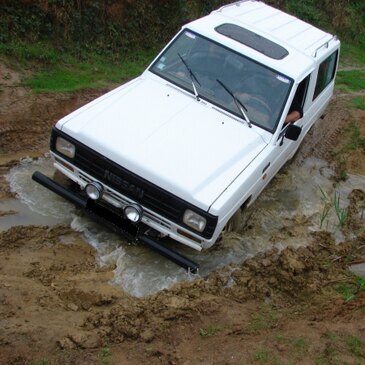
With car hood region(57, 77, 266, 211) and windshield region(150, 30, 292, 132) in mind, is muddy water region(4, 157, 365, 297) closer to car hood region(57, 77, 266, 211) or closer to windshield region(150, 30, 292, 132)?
car hood region(57, 77, 266, 211)

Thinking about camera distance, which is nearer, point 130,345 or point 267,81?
point 130,345

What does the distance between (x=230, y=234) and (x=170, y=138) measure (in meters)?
1.52

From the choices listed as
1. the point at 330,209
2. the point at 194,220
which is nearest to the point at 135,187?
the point at 194,220

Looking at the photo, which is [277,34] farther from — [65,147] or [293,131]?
[65,147]

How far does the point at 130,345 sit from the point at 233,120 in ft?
8.59

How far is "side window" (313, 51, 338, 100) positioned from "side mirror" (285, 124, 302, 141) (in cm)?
147

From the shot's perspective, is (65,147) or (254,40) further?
(254,40)

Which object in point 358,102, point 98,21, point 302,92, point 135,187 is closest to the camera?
point 135,187

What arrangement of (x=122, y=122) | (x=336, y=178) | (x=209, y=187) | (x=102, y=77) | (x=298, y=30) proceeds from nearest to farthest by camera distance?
1. (x=209, y=187)
2. (x=122, y=122)
3. (x=298, y=30)
4. (x=336, y=178)
5. (x=102, y=77)

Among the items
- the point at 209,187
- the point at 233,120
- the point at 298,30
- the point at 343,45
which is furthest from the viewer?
the point at 343,45

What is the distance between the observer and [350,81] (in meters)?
12.1

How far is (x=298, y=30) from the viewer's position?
290 inches

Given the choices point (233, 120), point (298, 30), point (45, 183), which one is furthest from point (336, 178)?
point (45, 183)

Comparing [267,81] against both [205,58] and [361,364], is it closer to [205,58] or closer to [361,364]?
[205,58]
